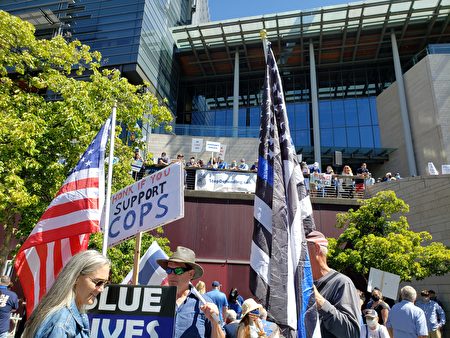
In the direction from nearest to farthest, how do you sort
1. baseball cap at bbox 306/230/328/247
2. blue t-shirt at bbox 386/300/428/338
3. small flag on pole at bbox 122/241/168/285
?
1. baseball cap at bbox 306/230/328/247
2. small flag on pole at bbox 122/241/168/285
3. blue t-shirt at bbox 386/300/428/338

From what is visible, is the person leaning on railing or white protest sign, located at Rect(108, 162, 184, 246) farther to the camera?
the person leaning on railing

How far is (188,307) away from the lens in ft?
10.4

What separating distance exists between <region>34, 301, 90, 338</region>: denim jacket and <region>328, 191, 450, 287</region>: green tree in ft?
38.7

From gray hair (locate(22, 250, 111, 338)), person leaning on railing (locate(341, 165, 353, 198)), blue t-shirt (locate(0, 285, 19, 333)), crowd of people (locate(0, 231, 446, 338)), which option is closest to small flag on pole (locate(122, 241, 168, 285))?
crowd of people (locate(0, 231, 446, 338))

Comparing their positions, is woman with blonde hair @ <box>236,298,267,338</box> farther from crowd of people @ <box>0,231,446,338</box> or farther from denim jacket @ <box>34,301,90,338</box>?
denim jacket @ <box>34,301,90,338</box>

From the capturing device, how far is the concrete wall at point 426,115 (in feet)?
82.1

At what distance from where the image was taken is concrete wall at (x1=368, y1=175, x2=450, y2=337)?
45.5 ft

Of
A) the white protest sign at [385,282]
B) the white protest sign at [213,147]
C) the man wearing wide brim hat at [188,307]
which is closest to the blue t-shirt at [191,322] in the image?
the man wearing wide brim hat at [188,307]

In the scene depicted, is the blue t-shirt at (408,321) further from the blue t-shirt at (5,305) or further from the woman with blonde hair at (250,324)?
the blue t-shirt at (5,305)

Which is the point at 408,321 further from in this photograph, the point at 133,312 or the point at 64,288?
the point at 64,288

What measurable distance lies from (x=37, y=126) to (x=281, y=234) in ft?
25.1

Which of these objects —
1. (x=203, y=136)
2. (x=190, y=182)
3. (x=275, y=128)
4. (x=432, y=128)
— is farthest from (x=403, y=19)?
(x=275, y=128)

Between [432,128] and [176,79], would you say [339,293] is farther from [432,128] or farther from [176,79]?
[176,79]

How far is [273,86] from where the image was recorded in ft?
13.2
